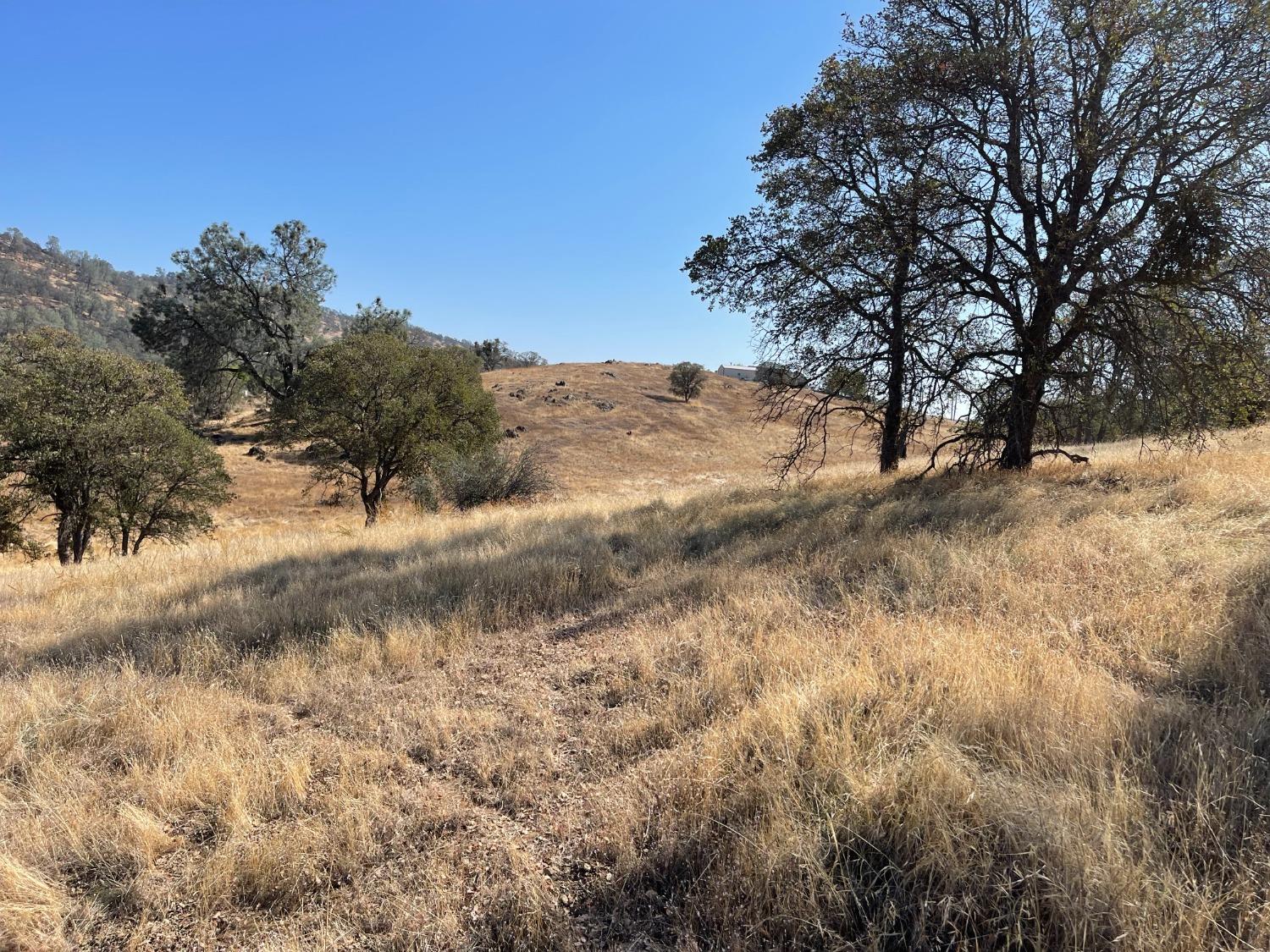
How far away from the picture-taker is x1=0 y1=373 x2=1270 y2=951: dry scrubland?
202 cm

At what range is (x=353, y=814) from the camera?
8.98 ft

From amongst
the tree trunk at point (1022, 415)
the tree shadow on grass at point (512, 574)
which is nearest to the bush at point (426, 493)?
the tree shadow on grass at point (512, 574)

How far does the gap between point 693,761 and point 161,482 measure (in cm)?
2562

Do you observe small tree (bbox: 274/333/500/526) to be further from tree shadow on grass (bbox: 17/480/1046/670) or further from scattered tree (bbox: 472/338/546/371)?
scattered tree (bbox: 472/338/546/371)

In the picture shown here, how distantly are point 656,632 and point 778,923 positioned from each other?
2.93m

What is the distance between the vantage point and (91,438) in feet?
59.1

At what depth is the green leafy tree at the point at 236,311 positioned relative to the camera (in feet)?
132

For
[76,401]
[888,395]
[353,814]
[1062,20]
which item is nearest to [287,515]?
[76,401]

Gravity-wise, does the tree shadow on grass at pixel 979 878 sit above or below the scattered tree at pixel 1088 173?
below

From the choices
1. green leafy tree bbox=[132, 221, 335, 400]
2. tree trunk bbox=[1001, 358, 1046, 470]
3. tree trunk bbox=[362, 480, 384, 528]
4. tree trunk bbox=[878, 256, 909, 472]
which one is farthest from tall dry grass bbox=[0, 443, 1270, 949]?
green leafy tree bbox=[132, 221, 335, 400]

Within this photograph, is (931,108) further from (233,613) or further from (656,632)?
(233,613)

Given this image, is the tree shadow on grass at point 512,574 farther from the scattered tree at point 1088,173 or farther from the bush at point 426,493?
the bush at point 426,493

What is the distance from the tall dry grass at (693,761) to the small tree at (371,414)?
16.1m

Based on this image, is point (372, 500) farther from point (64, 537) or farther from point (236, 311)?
point (236, 311)
